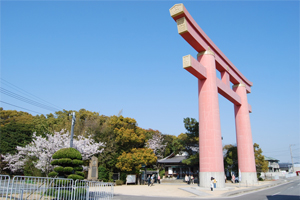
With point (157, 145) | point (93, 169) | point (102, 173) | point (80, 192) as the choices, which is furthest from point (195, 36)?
point (157, 145)

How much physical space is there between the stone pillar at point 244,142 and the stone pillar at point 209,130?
867cm

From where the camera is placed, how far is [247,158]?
26.1 m

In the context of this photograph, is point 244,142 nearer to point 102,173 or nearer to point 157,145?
point 102,173

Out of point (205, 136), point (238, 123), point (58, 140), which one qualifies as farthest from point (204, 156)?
point (58, 140)

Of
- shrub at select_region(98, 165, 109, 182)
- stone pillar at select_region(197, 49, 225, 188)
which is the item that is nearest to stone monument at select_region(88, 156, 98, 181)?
stone pillar at select_region(197, 49, 225, 188)

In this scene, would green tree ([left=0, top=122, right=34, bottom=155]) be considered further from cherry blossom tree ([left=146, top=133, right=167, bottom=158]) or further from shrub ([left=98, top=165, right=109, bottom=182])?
cherry blossom tree ([left=146, top=133, right=167, bottom=158])

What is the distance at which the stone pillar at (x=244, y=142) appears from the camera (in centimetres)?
2564

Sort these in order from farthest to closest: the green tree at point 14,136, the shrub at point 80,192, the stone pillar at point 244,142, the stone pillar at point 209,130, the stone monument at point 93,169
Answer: the green tree at point 14,136 < the stone pillar at point 244,142 < the stone pillar at point 209,130 < the stone monument at point 93,169 < the shrub at point 80,192

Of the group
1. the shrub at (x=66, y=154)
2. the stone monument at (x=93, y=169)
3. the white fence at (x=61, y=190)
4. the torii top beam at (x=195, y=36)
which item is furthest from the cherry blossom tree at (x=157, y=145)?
the shrub at (x=66, y=154)

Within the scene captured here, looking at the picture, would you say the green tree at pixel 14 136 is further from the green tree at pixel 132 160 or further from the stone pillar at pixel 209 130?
the stone pillar at pixel 209 130

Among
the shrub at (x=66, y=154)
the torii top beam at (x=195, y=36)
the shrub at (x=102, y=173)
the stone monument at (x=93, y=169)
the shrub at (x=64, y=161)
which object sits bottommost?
the shrub at (x=102, y=173)

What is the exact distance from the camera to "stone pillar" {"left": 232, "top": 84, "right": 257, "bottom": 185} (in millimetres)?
25641

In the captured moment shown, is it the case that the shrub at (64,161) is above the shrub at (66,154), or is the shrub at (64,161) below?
below

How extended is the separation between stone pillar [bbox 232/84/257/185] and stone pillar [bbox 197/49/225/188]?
A: 8.67 m
